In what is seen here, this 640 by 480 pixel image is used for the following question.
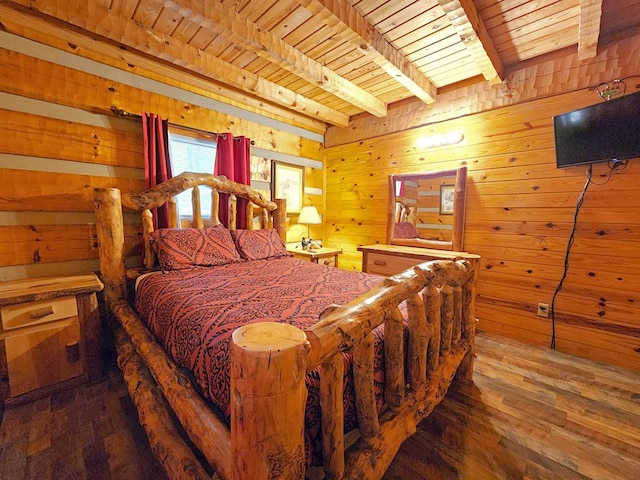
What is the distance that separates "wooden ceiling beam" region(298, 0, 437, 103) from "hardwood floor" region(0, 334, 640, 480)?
7.98ft

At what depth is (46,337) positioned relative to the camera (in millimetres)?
1576

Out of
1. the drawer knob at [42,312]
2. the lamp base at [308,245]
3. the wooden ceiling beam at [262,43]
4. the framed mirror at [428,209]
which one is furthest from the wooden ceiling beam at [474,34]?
the drawer knob at [42,312]

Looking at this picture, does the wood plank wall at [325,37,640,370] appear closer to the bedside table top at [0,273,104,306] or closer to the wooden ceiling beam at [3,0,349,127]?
the wooden ceiling beam at [3,0,349,127]

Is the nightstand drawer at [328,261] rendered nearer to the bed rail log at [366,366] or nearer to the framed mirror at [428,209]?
the framed mirror at [428,209]

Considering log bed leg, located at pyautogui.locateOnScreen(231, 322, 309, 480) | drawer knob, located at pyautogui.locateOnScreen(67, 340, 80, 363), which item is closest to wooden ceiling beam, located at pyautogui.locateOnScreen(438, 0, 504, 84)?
log bed leg, located at pyautogui.locateOnScreen(231, 322, 309, 480)

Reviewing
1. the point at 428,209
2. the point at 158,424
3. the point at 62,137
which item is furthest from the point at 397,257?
the point at 62,137

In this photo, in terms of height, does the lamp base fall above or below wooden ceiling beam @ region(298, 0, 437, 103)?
below

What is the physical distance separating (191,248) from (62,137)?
1.25m

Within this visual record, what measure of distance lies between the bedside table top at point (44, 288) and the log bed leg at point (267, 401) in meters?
1.68

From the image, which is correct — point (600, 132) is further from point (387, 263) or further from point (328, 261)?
point (328, 261)

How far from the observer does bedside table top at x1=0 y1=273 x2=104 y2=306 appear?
58.2 inches

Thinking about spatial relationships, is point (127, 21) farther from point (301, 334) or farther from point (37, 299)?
point (301, 334)

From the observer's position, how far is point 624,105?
184 centimetres

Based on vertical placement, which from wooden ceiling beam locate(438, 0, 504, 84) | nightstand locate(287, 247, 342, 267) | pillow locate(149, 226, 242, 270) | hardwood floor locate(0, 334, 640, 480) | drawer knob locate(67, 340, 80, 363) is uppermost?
wooden ceiling beam locate(438, 0, 504, 84)
